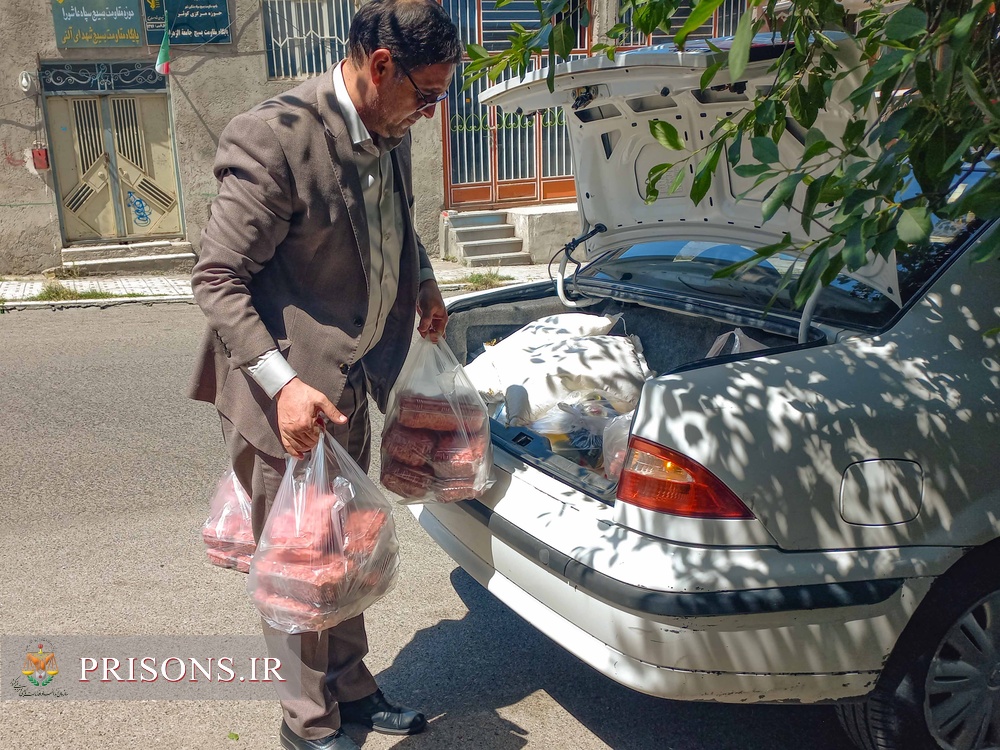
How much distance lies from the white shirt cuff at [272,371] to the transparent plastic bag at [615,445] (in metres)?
0.99

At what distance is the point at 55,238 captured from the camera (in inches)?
472

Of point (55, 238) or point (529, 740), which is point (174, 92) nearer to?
point (55, 238)

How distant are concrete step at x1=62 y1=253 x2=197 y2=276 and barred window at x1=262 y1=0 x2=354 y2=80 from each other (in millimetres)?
2699

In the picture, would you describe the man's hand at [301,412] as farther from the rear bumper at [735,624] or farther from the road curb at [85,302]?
the road curb at [85,302]

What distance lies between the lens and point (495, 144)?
13.5 meters

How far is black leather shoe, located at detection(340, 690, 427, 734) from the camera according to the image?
A: 278 cm

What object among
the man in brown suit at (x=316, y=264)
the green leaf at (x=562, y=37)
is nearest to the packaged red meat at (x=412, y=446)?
the man in brown suit at (x=316, y=264)

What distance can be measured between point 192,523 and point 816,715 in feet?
8.83

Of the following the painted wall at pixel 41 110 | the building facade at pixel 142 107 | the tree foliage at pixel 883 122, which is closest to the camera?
the tree foliage at pixel 883 122

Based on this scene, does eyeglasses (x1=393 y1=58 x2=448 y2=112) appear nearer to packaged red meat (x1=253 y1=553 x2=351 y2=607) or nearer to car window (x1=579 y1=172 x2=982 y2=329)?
car window (x1=579 y1=172 x2=982 y2=329)

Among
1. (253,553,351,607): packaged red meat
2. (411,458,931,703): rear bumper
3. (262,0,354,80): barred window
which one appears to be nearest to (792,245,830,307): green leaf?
(411,458,931,703): rear bumper

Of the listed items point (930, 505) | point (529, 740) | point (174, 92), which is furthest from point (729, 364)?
point (174, 92)

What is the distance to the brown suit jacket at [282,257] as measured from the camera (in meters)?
2.34

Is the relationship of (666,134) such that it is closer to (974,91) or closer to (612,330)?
(974,91)
